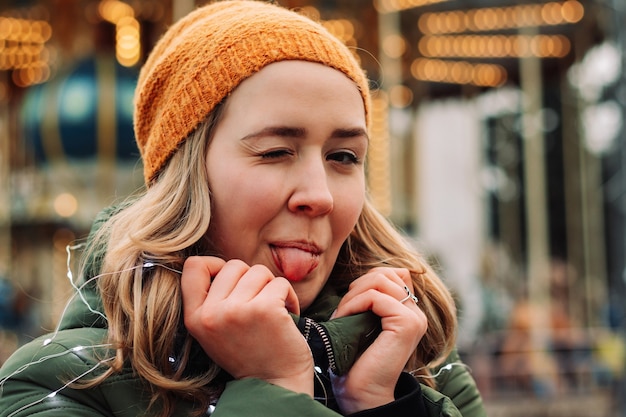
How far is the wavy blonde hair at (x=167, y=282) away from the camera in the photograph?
1.25m

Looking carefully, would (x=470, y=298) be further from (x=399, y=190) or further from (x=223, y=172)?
(x=223, y=172)

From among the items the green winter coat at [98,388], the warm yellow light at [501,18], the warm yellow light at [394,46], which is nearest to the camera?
the green winter coat at [98,388]

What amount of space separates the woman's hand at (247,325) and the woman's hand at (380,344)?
79mm

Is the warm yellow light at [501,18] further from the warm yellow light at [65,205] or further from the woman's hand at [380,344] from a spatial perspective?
the woman's hand at [380,344]

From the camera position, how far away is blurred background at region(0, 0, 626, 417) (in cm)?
694

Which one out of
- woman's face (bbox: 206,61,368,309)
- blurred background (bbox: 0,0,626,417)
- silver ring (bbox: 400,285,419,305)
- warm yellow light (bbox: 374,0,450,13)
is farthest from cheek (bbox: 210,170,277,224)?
warm yellow light (bbox: 374,0,450,13)

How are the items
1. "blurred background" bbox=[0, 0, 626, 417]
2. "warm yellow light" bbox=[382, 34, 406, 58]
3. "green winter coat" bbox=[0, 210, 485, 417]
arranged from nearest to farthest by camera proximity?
"green winter coat" bbox=[0, 210, 485, 417] → "blurred background" bbox=[0, 0, 626, 417] → "warm yellow light" bbox=[382, 34, 406, 58]

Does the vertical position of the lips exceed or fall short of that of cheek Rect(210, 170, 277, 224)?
it falls short

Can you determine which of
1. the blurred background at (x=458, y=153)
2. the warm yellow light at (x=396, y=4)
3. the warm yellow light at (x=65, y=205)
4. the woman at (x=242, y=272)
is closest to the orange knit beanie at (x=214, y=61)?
the woman at (x=242, y=272)

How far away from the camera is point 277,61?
1373mm

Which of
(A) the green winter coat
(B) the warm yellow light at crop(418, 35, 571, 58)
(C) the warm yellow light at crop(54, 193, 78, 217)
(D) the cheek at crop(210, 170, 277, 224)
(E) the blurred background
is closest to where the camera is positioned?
(A) the green winter coat

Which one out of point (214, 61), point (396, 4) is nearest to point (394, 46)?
point (396, 4)

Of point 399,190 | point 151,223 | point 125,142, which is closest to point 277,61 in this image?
point 151,223

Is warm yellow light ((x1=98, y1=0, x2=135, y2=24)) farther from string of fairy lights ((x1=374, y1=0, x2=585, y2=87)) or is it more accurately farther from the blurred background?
string of fairy lights ((x1=374, y1=0, x2=585, y2=87))
